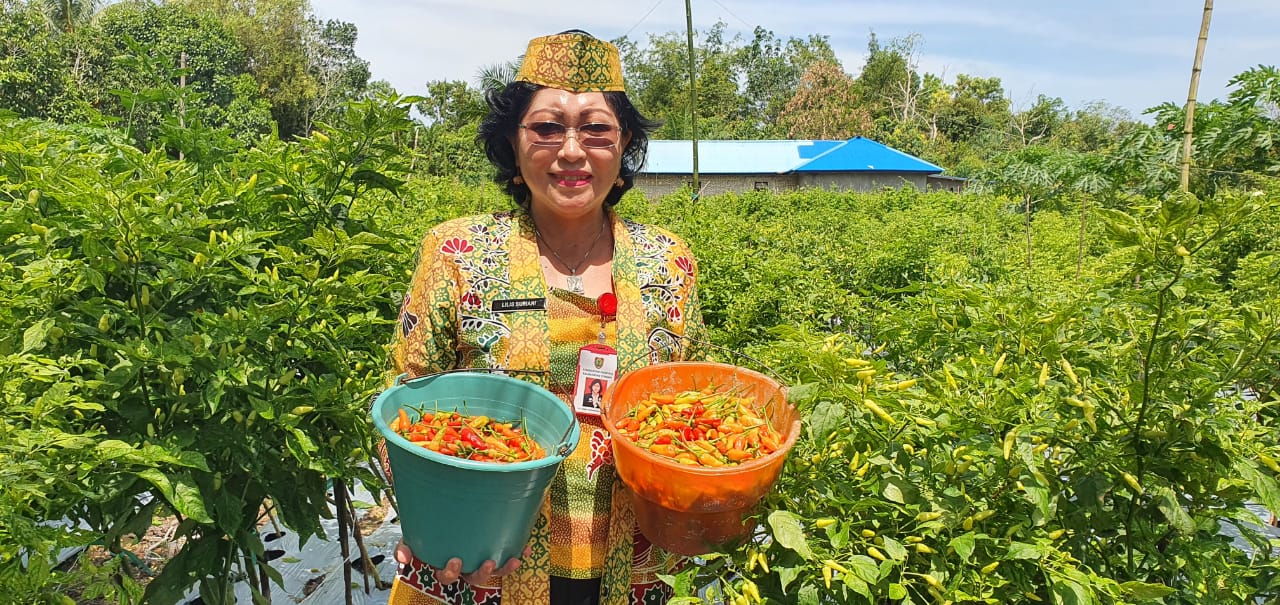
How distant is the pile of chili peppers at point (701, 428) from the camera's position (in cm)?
123

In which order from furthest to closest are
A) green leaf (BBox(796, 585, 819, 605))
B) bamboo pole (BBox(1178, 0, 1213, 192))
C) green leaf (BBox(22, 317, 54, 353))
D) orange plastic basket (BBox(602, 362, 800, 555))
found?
bamboo pole (BBox(1178, 0, 1213, 192)) → green leaf (BBox(22, 317, 54, 353)) → orange plastic basket (BBox(602, 362, 800, 555)) → green leaf (BBox(796, 585, 819, 605))

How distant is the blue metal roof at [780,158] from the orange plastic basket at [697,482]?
26631 mm

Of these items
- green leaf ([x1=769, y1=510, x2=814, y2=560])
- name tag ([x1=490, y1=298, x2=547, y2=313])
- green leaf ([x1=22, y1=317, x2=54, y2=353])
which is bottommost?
green leaf ([x1=769, y1=510, x2=814, y2=560])

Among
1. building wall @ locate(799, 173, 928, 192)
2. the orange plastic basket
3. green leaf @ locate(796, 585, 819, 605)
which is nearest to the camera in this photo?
green leaf @ locate(796, 585, 819, 605)

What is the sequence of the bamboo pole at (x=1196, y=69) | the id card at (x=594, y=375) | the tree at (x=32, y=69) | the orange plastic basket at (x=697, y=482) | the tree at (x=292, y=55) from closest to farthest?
the orange plastic basket at (x=697, y=482) < the id card at (x=594, y=375) < the bamboo pole at (x=1196, y=69) < the tree at (x=32, y=69) < the tree at (x=292, y=55)

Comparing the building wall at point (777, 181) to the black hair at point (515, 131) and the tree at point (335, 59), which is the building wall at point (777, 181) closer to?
the tree at point (335, 59)

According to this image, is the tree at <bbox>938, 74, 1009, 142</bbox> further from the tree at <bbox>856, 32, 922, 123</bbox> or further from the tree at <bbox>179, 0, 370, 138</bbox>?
the tree at <bbox>179, 0, 370, 138</bbox>

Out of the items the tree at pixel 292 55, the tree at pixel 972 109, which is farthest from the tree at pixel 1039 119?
the tree at pixel 292 55

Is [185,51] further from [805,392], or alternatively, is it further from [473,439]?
[805,392]

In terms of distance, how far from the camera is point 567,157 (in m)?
1.61

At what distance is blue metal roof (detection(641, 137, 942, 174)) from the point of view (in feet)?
93.3

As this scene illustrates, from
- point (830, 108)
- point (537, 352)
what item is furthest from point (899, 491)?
point (830, 108)

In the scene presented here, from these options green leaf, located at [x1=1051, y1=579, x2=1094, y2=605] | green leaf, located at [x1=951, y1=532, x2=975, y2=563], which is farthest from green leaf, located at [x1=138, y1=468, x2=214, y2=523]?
green leaf, located at [x1=1051, y1=579, x2=1094, y2=605]

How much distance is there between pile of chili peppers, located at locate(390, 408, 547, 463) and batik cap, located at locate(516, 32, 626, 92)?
741 millimetres
